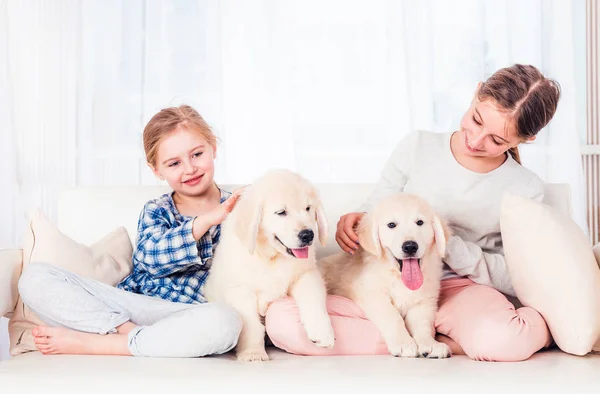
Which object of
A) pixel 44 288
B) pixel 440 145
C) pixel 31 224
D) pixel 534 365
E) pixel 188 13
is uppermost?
pixel 188 13

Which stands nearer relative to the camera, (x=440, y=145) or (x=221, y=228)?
(x=221, y=228)

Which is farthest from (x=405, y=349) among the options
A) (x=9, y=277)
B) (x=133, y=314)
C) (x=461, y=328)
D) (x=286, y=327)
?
(x=9, y=277)

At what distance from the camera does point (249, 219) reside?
1827mm

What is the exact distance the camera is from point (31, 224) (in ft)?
6.84

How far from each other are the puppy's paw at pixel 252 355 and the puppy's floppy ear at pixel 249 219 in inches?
10.0

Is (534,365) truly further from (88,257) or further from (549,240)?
(88,257)

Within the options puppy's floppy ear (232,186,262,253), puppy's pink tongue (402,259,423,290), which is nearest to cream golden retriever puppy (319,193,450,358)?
puppy's pink tongue (402,259,423,290)

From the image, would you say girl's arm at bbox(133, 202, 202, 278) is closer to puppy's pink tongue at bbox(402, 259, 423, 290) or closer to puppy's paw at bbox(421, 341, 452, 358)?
puppy's pink tongue at bbox(402, 259, 423, 290)

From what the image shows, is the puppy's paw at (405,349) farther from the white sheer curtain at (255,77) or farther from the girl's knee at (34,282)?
the white sheer curtain at (255,77)

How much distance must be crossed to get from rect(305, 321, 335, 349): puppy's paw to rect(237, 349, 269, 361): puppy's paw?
123 mm

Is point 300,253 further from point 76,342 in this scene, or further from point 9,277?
point 9,277

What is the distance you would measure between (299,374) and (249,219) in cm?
48

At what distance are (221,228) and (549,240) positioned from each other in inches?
36.3

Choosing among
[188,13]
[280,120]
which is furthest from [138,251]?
[188,13]
